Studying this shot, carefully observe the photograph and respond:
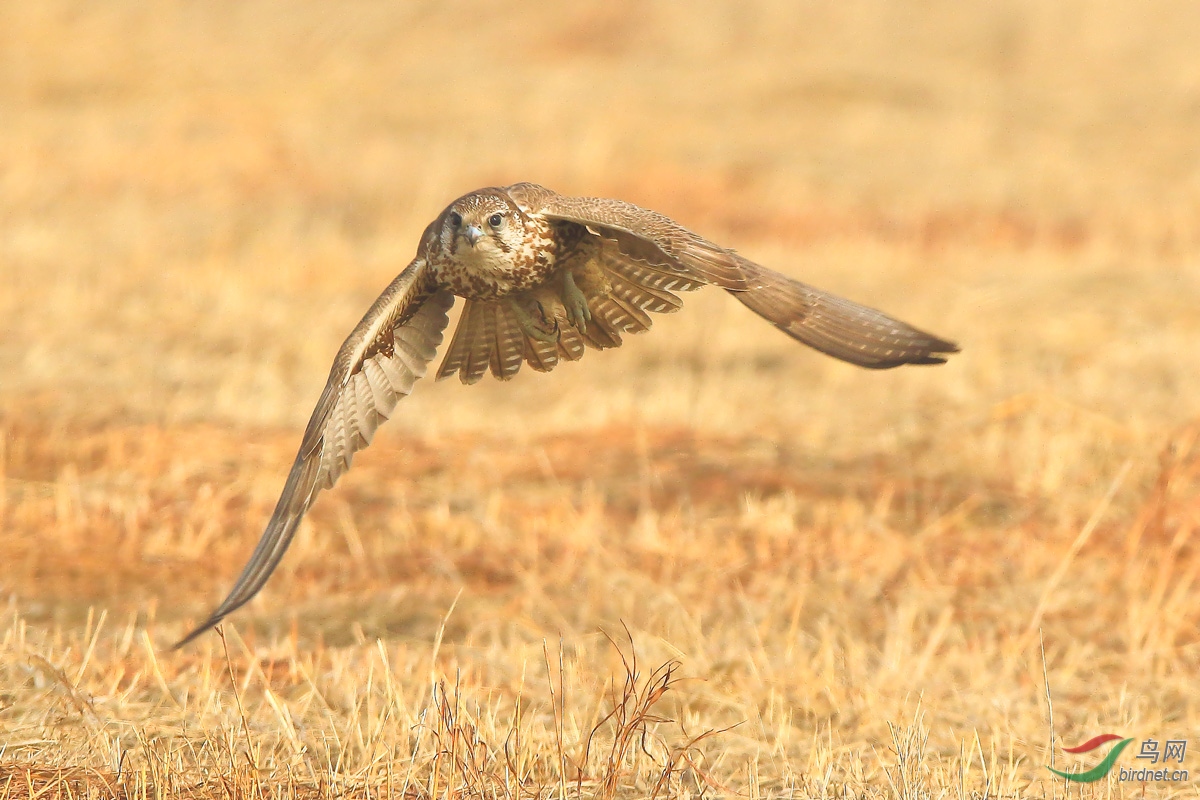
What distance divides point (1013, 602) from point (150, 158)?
1279cm

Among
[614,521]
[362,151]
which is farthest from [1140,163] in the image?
[614,521]

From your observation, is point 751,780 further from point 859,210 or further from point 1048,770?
point 859,210

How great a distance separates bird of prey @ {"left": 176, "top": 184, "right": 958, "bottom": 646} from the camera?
3988 millimetres

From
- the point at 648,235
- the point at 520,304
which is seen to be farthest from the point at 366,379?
the point at 648,235

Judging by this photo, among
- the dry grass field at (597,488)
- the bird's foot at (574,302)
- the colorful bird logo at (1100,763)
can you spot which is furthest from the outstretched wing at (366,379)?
the colorful bird logo at (1100,763)

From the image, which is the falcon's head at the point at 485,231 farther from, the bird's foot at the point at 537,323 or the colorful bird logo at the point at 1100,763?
the colorful bird logo at the point at 1100,763

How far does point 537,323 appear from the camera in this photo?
15.4ft

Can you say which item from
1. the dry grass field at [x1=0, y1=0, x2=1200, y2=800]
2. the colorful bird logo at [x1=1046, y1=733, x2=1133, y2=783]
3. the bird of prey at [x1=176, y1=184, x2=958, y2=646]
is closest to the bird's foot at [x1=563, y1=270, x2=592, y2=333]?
the bird of prey at [x1=176, y1=184, x2=958, y2=646]

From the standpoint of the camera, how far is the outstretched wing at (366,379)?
A: 14.6 ft

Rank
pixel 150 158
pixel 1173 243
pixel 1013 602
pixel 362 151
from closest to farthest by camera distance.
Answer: pixel 1013 602, pixel 1173 243, pixel 150 158, pixel 362 151

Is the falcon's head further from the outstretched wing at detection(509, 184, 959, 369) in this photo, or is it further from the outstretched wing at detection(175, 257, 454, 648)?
the outstretched wing at detection(175, 257, 454, 648)

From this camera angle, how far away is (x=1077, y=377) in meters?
9.16

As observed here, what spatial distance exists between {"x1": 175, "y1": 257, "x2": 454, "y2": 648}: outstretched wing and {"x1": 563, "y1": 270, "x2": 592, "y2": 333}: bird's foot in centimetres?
42

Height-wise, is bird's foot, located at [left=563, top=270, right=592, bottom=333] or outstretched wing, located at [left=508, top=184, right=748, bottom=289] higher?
outstretched wing, located at [left=508, top=184, right=748, bottom=289]
